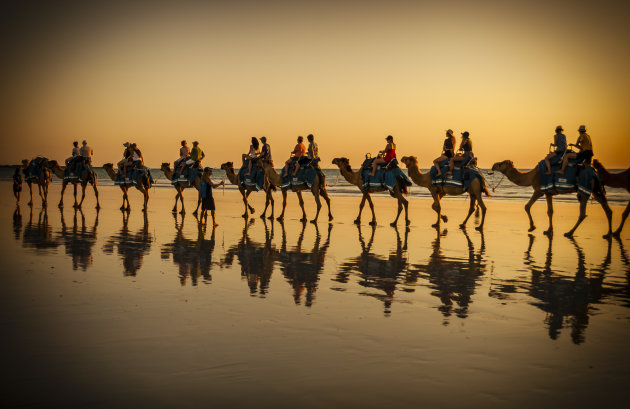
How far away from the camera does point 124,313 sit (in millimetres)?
7629

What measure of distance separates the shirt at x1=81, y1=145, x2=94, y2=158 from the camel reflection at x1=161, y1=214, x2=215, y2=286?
1157 centimetres

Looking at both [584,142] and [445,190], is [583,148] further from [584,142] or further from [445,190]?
[445,190]

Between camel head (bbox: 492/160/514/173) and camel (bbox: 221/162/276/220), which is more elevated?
camel head (bbox: 492/160/514/173)

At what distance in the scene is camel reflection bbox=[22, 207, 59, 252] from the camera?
1384 cm

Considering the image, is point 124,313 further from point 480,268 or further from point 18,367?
point 480,268

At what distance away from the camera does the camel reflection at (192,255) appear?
1050 cm

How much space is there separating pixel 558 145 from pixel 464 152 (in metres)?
3.06

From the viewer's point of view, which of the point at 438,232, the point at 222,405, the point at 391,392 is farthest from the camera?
the point at 438,232

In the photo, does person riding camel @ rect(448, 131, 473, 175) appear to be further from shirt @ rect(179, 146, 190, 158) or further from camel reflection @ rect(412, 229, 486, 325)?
shirt @ rect(179, 146, 190, 158)

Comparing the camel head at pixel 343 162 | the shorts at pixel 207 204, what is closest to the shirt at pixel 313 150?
the camel head at pixel 343 162

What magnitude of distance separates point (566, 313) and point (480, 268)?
363 centimetres

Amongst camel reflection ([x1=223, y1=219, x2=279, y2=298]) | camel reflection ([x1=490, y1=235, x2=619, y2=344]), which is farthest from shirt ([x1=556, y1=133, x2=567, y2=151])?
camel reflection ([x1=223, y1=219, x2=279, y2=298])

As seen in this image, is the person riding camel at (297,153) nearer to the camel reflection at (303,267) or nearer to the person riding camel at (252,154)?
the person riding camel at (252,154)

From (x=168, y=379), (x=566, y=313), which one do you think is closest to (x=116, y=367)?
(x=168, y=379)
